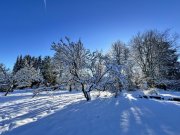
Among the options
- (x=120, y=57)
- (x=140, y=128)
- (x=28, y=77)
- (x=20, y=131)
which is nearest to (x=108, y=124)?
(x=140, y=128)

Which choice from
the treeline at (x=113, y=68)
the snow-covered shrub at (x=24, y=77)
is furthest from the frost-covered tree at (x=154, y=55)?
the snow-covered shrub at (x=24, y=77)

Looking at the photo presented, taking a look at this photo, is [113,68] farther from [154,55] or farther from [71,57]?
[154,55]

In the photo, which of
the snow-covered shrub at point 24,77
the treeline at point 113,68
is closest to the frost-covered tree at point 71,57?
the treeline at point 113,68

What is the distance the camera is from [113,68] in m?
13.4

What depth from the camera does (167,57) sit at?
31.3m

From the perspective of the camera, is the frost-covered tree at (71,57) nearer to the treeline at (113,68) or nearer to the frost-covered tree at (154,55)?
the treeline at (113,68)

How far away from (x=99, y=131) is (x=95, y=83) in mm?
7562

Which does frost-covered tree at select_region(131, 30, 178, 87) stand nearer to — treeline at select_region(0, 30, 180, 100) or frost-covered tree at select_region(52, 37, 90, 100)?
treeline at select_region(0, 30, 180, 100)

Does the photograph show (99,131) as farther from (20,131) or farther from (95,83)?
(95,83)

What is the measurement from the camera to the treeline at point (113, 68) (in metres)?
14.0

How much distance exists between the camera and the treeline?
1400 centimetres

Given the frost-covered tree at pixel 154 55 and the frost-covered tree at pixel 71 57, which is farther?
the frost-covered tree at pixel 154 55

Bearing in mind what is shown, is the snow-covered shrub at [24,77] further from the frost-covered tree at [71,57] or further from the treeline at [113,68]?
the frost-covered tree at [71,57]

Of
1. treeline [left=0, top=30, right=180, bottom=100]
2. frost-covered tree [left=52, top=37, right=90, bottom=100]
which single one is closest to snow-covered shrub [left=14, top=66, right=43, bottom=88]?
treeline [left=0, top=30, right=180, bottom=100]
